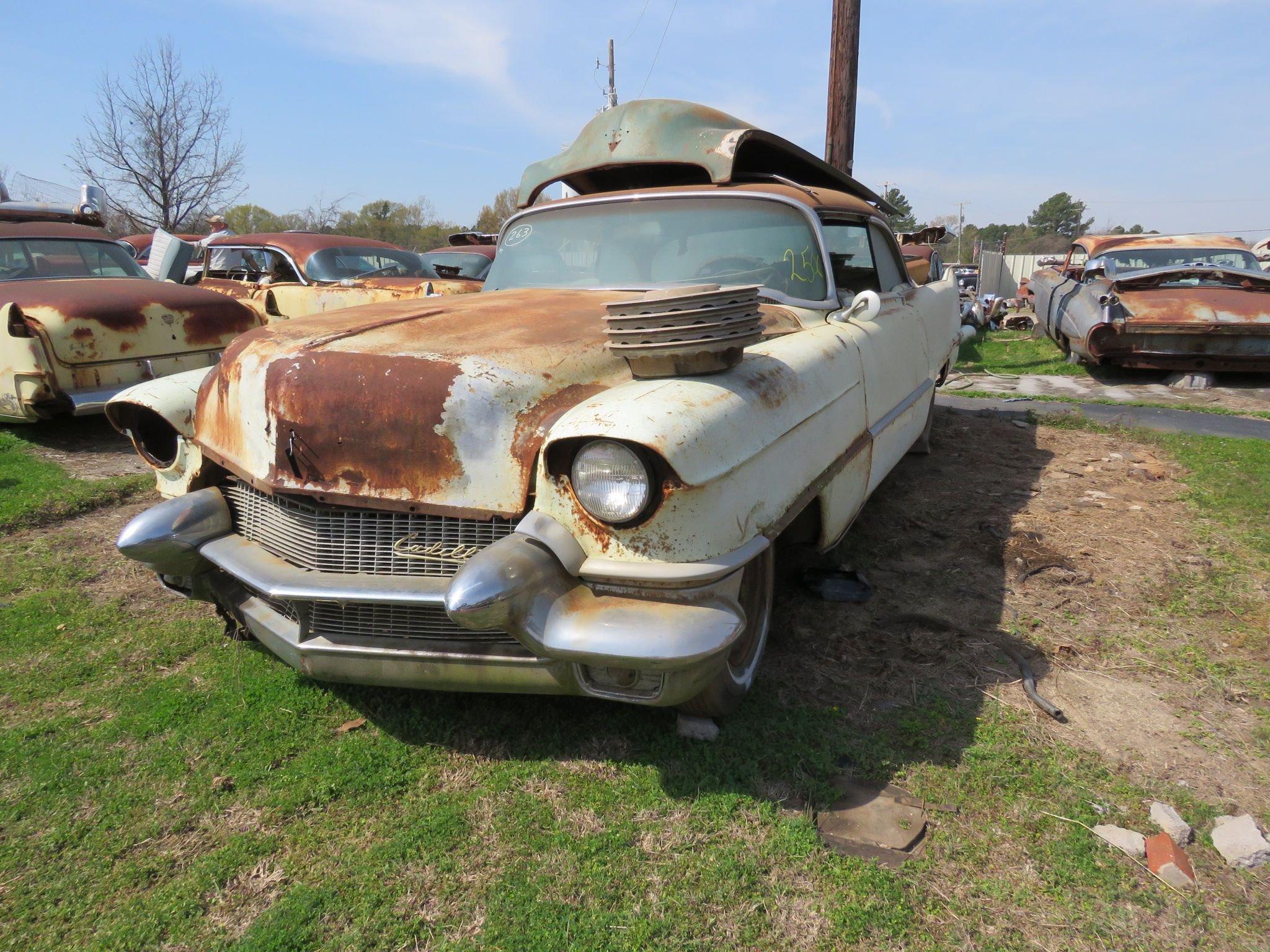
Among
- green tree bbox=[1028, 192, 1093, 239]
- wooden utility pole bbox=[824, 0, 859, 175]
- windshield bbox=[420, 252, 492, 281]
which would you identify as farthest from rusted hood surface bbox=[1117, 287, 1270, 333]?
green tree bbox=[1028, 192, 1093, 239]

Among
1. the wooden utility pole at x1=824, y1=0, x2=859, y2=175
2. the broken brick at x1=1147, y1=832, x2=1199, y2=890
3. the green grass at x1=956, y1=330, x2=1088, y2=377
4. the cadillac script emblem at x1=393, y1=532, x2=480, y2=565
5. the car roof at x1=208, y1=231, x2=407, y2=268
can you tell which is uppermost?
the wooden utility pole at x1=824, y1=0, x2=859, y2=175

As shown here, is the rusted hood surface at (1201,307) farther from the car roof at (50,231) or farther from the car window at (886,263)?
the car roof at (50,231)

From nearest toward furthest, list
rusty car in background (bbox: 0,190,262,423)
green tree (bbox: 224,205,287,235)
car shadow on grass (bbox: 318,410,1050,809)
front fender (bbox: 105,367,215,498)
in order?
1. car shadow on grass (bbox: 318,410,1050,809)
2. front fender (bbox: 105,367,215,498)
3. rusty car in background (bbox: 0,190,262,423)
4. green tree (bbox: 224,205,287,235)

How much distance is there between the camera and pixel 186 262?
24.2ft

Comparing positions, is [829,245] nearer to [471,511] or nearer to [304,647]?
[471,511]

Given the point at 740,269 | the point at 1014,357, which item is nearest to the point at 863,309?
the point at 740,269

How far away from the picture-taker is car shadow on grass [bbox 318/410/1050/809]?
2293mm

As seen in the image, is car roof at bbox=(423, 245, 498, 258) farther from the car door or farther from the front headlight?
the front headlight

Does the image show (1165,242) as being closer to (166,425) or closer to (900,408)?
(900,408)

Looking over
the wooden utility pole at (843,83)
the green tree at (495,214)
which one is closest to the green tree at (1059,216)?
the green tree at (495,214)

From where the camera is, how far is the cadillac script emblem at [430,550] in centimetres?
214

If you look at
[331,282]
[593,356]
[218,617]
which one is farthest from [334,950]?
[331,282]

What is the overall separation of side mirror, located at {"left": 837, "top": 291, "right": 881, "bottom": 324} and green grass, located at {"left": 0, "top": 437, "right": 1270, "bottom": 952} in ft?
4.92

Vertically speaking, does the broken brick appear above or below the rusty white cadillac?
below
